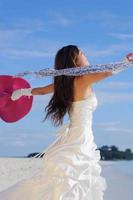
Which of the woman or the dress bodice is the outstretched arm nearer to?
the woman

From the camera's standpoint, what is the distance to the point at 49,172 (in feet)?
18.7

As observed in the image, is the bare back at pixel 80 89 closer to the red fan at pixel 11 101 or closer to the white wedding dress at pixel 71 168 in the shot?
the white wedding dress at pixel 71 168

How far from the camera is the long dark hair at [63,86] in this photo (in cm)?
561

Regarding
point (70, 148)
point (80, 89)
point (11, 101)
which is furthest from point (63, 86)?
point (11, 101)

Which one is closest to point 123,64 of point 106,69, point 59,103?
point 106,69

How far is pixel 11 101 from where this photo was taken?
6.07 metres

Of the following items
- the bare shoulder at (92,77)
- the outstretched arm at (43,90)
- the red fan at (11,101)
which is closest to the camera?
the bare shoulder at (92,77)

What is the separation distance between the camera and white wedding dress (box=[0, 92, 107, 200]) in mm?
5641

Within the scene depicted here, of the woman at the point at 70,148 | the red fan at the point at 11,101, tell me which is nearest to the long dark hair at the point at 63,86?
the woman at the point at 70,148

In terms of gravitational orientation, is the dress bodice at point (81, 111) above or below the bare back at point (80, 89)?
below

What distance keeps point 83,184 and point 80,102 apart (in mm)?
662

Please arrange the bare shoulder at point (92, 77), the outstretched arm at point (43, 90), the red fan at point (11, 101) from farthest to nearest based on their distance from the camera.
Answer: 1. the red fan at point (11, 101)
2. the outstretched arm at point (43, 90)
3. the bare shoulder at point (92, 77)

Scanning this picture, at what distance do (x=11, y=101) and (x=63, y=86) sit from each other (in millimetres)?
617

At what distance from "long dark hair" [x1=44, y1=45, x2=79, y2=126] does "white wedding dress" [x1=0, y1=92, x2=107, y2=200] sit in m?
0.07
